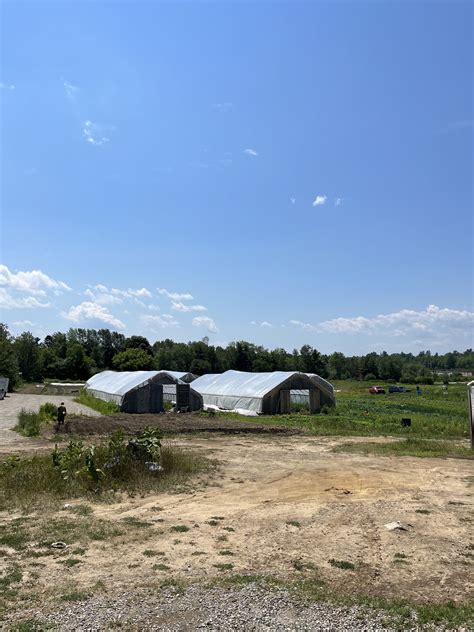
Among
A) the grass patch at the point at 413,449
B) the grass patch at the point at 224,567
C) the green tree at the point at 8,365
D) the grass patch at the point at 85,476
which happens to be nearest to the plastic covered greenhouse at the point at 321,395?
the grass patch at the point at 413,449

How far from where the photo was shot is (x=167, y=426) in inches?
1081

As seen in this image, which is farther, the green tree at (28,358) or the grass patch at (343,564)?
the green tree at (28,358)

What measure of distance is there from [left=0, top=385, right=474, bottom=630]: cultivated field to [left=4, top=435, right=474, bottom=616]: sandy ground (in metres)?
0.03

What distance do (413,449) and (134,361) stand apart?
86019 mm

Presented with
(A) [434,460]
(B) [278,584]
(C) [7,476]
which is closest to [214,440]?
(A) [434,460]

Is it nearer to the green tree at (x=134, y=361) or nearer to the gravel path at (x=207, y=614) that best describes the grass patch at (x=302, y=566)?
the gravel path at (x=207, y=614)

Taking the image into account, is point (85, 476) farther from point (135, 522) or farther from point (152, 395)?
point (152, 395)

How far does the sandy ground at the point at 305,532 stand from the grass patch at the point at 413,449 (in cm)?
305

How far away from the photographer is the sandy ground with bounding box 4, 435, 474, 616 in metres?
7.41

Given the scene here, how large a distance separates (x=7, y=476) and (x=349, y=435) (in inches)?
679

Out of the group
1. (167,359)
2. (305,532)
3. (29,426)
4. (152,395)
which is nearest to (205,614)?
(305,532)

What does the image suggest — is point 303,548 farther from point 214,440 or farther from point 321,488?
point 214,440

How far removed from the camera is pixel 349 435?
25531 mm

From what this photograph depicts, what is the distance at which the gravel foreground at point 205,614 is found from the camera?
585 cm
